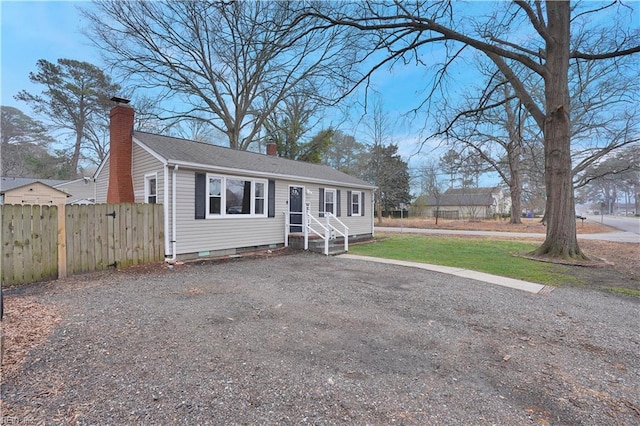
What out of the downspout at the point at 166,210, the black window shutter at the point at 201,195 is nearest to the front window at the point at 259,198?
the black window shutter at the point at 201,195

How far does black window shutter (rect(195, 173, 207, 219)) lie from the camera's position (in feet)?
28.8

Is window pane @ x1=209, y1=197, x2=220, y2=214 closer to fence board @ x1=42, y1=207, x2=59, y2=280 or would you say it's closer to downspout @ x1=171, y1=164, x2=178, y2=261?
downspout @ x1=171, y1=164, x2=178, y2=261

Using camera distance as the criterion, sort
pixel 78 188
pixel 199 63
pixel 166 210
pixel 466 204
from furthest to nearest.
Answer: pixel 466 204
pixel 78 188
pixel 199 63
pixel 166 210

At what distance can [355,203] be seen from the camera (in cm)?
1510

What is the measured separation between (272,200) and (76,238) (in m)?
5.78

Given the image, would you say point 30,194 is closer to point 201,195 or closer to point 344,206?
point 201,195

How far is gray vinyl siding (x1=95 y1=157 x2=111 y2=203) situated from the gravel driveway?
24.1ft

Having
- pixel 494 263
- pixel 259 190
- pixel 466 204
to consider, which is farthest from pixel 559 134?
pixel 466 204

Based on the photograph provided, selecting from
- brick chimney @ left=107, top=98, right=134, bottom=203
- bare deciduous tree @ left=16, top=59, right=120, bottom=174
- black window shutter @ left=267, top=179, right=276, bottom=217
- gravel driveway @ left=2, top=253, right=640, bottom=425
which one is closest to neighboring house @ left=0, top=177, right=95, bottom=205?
bare deciduous tree @ left=16, top=59, right=120, bottom=174

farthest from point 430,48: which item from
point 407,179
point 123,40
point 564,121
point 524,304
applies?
point 407,179

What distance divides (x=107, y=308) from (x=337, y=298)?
3.46 m

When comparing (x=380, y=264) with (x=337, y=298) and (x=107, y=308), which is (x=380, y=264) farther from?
(x=107, y=308)

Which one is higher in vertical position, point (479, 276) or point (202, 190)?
point (202, 190)

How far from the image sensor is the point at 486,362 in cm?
296
